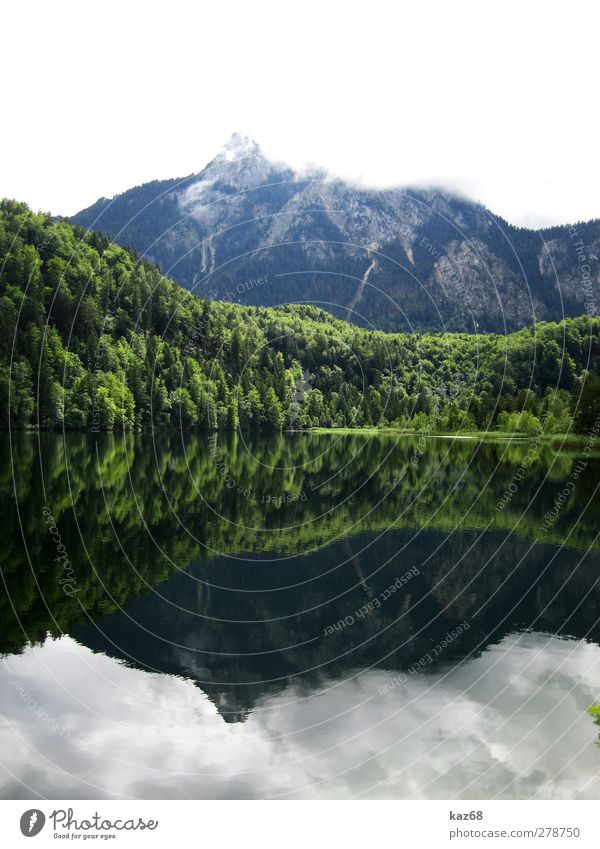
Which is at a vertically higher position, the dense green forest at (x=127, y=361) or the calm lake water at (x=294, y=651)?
the dense green forest at (x=127, y=361)

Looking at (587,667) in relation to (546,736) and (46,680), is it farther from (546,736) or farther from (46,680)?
(46,680)

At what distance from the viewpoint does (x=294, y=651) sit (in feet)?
66.3

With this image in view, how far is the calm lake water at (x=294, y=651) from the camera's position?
13664 millimetres

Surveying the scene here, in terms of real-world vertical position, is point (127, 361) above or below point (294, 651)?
above

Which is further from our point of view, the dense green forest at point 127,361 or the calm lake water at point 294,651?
the dense green forest at point 127,361

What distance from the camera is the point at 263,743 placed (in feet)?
48.2

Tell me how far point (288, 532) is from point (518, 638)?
17459 mm

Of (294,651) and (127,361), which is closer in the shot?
(294,651)

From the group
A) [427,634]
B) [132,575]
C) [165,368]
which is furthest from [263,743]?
[165,368]

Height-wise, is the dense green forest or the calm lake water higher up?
the dense green forest

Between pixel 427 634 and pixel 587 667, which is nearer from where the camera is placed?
pixel 587 667

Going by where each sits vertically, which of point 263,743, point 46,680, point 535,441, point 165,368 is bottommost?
point 263,743

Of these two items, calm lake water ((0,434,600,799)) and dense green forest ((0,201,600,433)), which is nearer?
calm lake water ((0,434,600,799))

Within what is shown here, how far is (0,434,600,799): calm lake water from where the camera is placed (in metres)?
13.7
